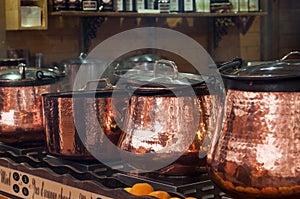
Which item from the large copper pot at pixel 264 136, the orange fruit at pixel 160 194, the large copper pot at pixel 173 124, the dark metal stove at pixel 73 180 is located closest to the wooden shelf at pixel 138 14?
the dark metal stove at pixel 73 180

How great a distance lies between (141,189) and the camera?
1148mm

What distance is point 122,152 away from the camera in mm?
1266

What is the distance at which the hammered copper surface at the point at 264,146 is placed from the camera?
3.15ft

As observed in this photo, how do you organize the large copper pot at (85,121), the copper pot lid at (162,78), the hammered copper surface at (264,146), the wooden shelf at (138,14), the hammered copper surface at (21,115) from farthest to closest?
1. the wooden shelf at (138,14)
2. the hammered copper surface at (21,115)
3. the large copper pot at (85,121)
4. the copper pot lid at (162,78)
5. the hammered copper surface at (264,146)

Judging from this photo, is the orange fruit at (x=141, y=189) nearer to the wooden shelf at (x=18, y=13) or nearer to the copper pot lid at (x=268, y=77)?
the copper pot lid at (x=268, y=77)

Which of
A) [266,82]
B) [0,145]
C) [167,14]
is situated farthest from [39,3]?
[266,82]

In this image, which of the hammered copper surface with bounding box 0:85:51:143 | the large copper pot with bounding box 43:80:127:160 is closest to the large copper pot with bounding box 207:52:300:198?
the large copper pot with bounding box 43:80:127:160

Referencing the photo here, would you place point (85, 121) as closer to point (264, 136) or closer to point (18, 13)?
point (264, 136)

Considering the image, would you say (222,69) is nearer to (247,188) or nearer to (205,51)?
(247,188)

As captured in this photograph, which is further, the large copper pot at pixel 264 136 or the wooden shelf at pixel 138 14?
the wooden shelf at pixel 138 14

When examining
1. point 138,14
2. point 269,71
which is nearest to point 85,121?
point 269,71

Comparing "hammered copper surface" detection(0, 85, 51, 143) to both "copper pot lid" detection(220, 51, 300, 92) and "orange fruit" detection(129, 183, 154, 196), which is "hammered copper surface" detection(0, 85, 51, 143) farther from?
"copper pot lid" detection(220, 51, 300, 92)

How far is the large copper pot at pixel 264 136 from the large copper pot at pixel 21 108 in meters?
0.73

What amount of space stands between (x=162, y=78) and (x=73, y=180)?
0.27m
